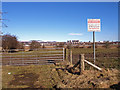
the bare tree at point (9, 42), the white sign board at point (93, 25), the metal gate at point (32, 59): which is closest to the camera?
the white sign board at point (93, 25)

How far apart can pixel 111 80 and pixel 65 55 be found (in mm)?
6197

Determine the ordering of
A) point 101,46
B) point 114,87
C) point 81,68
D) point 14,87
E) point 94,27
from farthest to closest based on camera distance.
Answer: point 101,46
point 94,27
point 81,68
point 14,87
point 114,87

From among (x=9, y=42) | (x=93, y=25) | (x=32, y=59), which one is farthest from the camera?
(x=9, y=42)

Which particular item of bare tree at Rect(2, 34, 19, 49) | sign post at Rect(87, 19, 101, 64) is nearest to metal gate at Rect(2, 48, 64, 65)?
sign post at Rect(87, 19, 101, 64)

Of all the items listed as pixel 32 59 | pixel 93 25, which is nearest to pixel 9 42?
pixel 32 59

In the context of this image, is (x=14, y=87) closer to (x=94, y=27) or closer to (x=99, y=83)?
(x=99, y=83)

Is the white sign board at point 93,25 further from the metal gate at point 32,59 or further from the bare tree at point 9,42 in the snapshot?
the bare tree at point 9,42

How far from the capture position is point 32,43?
100ft

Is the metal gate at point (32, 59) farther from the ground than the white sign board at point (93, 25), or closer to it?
closer to it

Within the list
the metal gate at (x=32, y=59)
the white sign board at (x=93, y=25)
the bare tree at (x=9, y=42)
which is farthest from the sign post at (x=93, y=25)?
the bare tree at (x=9, y=42)

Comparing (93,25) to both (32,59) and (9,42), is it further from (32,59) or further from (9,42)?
(9,42)

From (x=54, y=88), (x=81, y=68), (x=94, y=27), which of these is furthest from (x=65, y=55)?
(x=54, y=88)

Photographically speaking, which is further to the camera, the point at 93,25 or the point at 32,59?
the point at 32,59

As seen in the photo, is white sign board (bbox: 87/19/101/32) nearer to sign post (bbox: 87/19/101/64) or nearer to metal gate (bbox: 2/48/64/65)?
sign post (bbox: 87/19/101/64)
